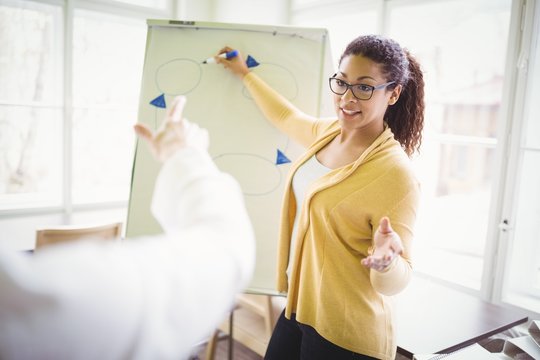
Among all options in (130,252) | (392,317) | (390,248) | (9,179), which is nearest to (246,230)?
(130,252)

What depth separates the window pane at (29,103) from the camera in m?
2.83

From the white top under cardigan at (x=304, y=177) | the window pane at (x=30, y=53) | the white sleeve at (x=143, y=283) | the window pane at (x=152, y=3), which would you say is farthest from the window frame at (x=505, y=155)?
the window pane at (x=30, y=53)

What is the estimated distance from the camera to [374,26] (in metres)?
2.78

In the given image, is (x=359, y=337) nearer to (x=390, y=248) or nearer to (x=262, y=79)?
(x=390, y=248)

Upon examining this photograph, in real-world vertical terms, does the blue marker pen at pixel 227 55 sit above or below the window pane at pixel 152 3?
below

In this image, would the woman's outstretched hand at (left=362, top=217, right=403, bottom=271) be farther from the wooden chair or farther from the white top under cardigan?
the wooden chair

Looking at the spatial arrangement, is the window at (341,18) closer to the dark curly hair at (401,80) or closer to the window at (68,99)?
the window at (68,99)

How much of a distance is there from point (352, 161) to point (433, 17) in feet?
5.49

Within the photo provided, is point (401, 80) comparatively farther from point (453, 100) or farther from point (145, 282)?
point (453, 100)

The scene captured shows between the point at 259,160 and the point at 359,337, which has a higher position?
the point at 259,160

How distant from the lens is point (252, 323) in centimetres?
263

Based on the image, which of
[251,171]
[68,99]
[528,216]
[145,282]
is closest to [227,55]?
[251,171]

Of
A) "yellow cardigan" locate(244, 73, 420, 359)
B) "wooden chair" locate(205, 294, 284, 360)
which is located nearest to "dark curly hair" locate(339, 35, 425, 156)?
"yellow cardigan" locate(244, 73, 420, 359)

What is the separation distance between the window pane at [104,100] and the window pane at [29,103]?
14 cm
